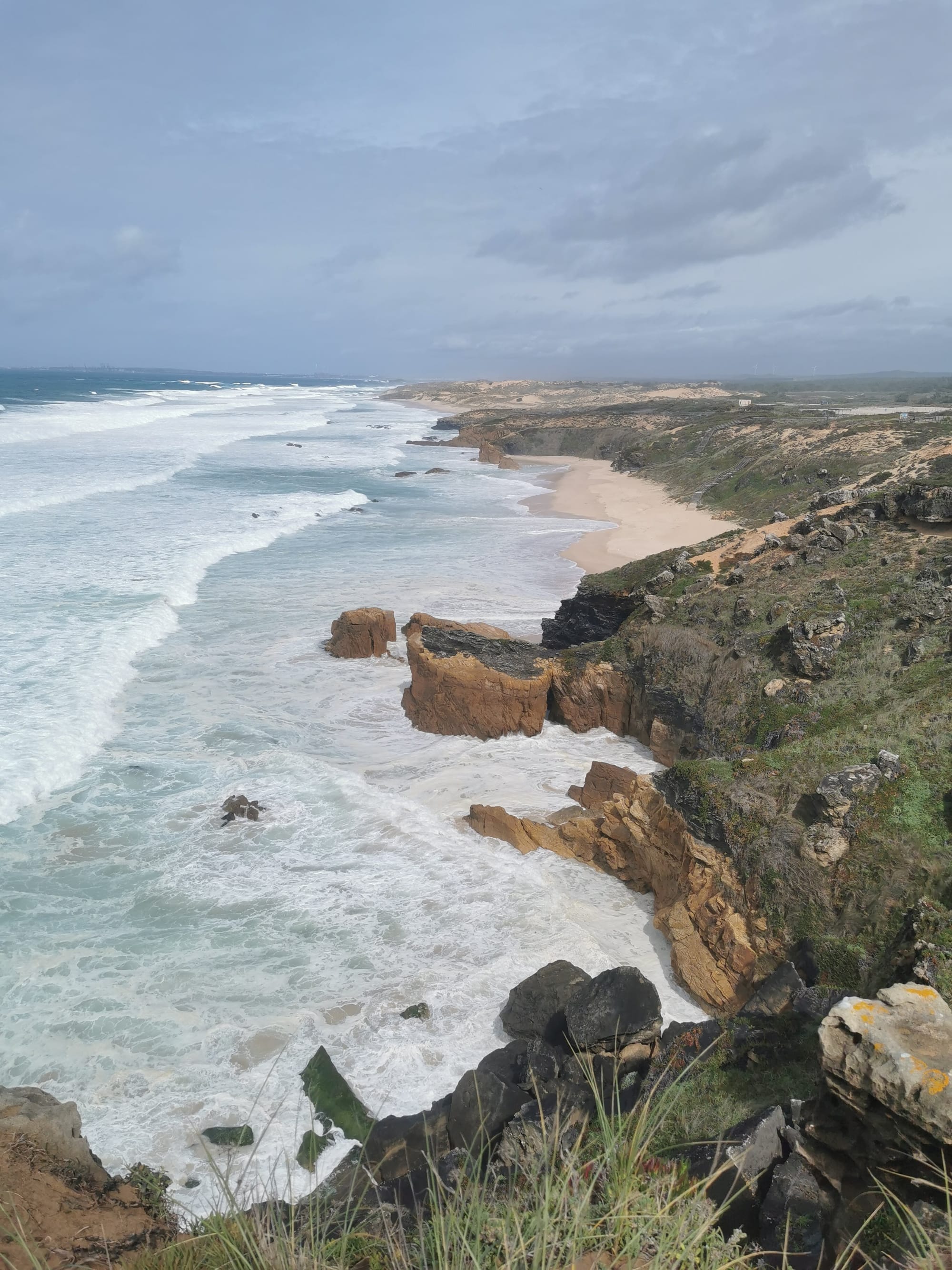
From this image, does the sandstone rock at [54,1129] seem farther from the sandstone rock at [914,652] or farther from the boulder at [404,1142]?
the sandstone rock at [914,652]

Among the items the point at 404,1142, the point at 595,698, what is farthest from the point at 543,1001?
the point at 595,698

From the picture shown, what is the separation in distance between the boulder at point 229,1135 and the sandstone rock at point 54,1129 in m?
1.05

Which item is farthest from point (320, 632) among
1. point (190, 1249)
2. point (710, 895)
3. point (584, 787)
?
point (190, 1249)

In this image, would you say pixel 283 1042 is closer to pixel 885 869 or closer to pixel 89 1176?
pixel 89 1176

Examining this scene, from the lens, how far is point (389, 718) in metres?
15.4

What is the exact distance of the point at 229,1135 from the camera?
6.75 metres

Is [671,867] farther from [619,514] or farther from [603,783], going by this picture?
[619,514]

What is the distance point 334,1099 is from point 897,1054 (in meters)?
5.10

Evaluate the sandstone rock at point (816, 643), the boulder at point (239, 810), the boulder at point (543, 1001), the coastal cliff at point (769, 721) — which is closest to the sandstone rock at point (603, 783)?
the coastal cliff at point (769, 721)

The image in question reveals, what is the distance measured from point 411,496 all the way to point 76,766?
31.8 m

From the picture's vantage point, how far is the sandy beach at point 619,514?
96.9ft

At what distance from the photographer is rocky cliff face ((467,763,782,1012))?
8.37 meters

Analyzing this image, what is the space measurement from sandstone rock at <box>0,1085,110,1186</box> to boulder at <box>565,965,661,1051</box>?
3907 mm

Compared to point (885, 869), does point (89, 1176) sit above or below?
below
